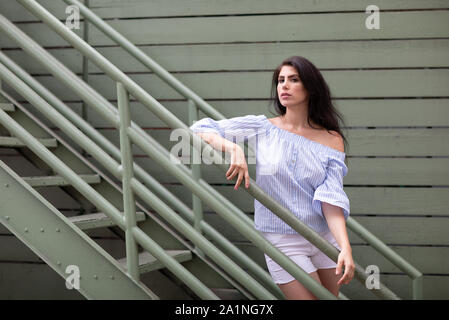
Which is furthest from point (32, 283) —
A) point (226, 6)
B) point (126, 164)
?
point (226, 6)

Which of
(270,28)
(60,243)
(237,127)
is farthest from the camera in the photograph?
(270,28)

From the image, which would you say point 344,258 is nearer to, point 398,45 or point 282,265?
point 282,265

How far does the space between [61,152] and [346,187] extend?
6.50 ft

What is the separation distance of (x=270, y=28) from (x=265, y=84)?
0.40 meters

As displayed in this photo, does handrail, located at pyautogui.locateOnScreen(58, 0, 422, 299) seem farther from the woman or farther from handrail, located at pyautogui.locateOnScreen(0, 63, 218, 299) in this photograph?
handrail, located at pyautogui.locateOnScreen(0, 63, 218, 299)

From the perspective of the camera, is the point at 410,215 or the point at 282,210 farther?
the point at 410,215

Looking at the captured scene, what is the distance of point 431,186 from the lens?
129 inches

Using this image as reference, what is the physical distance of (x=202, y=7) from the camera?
353 centimetres

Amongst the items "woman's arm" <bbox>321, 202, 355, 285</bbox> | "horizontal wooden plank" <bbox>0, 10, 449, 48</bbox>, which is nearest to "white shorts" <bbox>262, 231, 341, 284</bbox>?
"woman's arm" <bbox>321, 202, 355, 285</bbox>

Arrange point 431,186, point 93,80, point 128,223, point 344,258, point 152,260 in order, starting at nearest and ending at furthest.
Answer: point 344,258
point 128,223
point 152,260
point 431,186
point 93,80

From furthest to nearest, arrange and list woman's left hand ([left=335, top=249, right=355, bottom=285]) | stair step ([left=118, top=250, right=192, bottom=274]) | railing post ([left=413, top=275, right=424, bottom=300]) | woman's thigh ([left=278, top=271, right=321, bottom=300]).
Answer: railing post ([left=413, top=275, right=424, bottom=300])
stair step ([left=118, top=250, right=192, bottom=274])
woman's thigh ([left=278, top=271, right=321, bottom=300])
woman's left hand ([left=335, top=249, right=355, bottom=285])

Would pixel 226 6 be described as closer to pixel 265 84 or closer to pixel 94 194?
pixel 265 84

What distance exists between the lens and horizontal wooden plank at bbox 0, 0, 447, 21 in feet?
10.8
